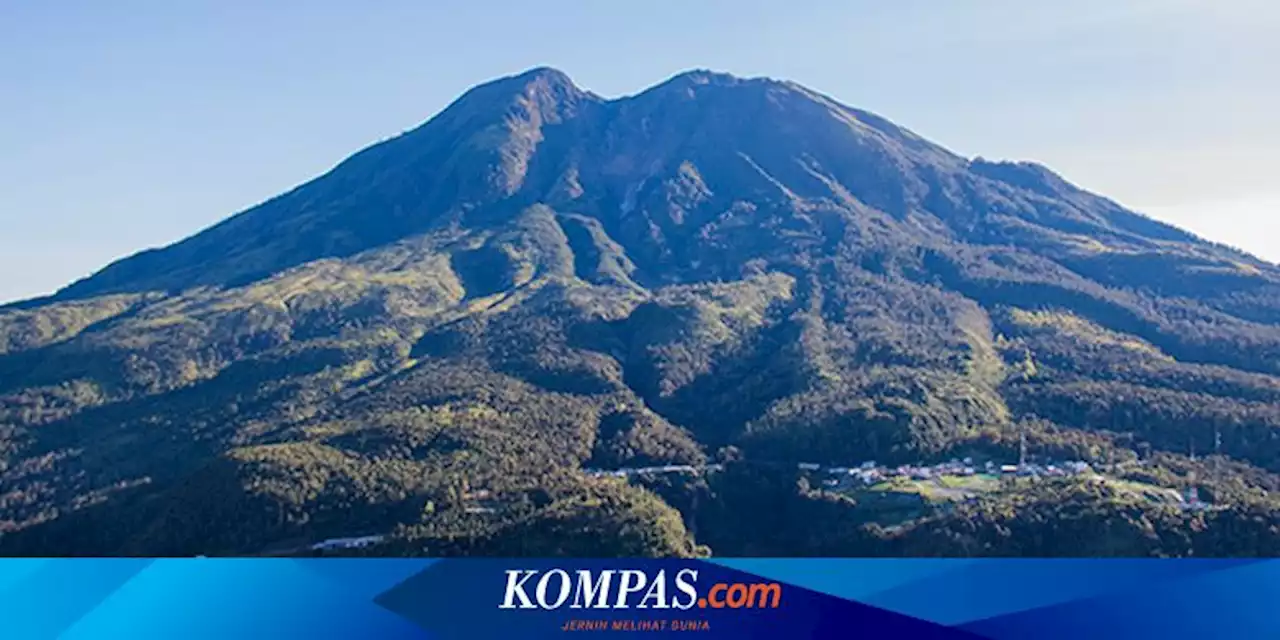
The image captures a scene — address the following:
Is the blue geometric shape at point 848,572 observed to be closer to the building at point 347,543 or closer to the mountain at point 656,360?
the mountain at point 656,360

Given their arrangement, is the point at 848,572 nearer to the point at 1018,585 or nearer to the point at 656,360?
the point at 1018,585

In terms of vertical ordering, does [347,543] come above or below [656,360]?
below

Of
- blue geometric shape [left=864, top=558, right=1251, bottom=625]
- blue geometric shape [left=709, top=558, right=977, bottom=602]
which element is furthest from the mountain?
blue geometric shape [left=864, top=558, right=1251, bottom=625]

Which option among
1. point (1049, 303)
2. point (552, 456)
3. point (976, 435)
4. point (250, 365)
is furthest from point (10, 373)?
point (1049, 303)

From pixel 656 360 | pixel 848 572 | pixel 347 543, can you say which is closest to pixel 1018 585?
pixel 848 572

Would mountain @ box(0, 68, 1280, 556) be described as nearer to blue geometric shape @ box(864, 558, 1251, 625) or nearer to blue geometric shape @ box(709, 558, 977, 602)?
blue geometric shape @ box(709, 558, 977, 602)

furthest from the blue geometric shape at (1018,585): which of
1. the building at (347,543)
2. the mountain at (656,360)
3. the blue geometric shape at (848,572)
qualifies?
the building at (347,543)

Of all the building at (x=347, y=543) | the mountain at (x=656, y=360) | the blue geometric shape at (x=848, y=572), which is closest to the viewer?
the blue geometric shape at (x=848, y=572)

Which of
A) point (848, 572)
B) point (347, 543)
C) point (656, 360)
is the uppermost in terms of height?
point (656, 360)

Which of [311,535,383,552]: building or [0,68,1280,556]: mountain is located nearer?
[311,535,383,552]: building
